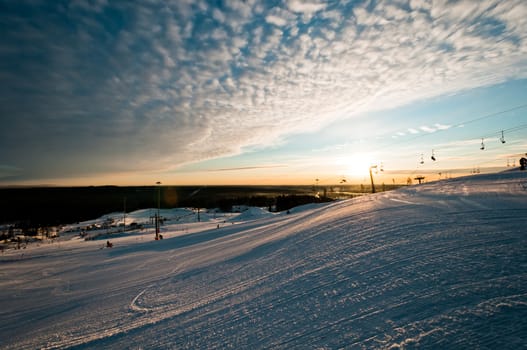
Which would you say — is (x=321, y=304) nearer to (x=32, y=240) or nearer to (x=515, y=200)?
(x=515, y=200)

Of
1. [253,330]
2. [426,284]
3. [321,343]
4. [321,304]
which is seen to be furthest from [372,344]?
[253,330]

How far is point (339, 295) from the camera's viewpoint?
385 cm

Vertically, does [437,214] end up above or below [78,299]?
above

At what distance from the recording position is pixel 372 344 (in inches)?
105

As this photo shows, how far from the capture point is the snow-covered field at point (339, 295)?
2836 mm

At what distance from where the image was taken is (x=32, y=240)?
98.2 ft

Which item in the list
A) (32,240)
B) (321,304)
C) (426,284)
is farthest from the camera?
(32,240)

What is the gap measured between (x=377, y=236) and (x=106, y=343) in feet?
19.3

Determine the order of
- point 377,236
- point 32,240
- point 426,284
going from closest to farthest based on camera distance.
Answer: point 426,284 → point 377,236 → point 32,240

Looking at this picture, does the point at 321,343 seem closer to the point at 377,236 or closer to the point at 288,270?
the point at 288,270

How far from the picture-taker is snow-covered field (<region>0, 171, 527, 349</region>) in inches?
112

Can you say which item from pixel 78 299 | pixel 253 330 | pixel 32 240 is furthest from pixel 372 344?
pixel 32 240

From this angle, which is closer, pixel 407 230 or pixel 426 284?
pixel 426 284

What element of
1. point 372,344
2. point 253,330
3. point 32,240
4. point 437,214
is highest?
point 437,214
